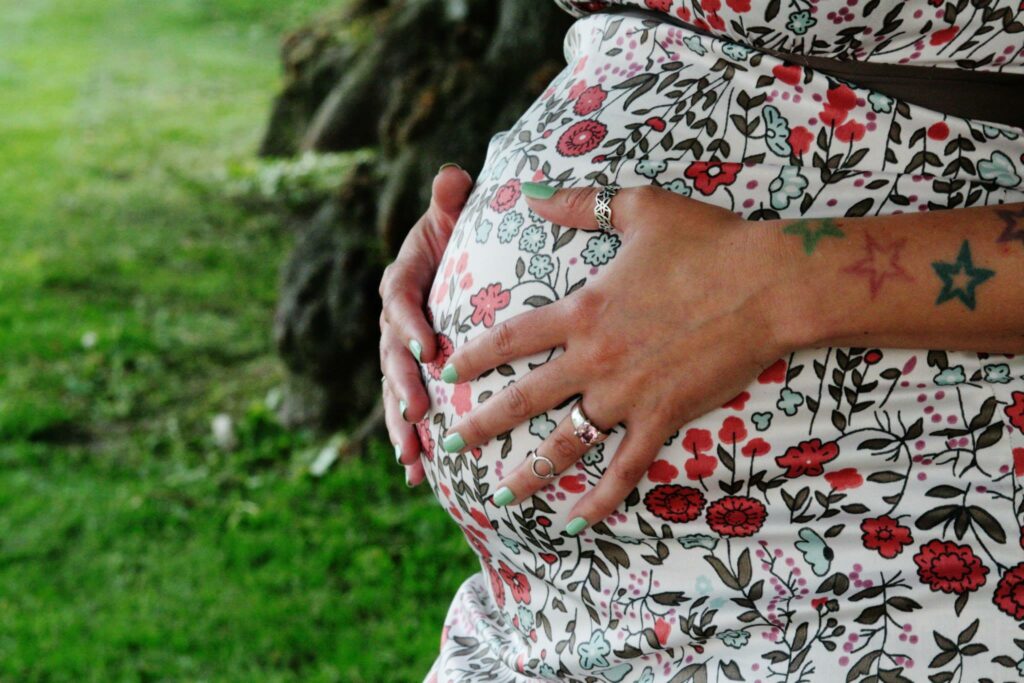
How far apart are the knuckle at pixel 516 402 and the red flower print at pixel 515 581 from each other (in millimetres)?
244

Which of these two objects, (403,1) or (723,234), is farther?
(403,1)

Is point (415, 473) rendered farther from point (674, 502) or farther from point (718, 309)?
point (718, 309)

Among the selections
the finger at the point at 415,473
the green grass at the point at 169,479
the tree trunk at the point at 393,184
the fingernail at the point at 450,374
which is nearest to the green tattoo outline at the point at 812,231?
the fingernail at the point at 450,374

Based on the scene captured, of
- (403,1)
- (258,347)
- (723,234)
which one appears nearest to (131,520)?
(258,347)

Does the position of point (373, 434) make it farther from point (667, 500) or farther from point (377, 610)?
point (667, 500)

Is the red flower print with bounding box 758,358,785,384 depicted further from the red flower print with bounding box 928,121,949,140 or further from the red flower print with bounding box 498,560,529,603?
the red flower print with bounding box 498,560,529,603

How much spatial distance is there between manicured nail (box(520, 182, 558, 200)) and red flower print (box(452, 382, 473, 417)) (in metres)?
0.26

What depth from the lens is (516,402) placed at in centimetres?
129

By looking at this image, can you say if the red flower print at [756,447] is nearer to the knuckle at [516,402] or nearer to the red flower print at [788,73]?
the knuckle at [516,402]

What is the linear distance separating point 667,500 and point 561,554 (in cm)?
17

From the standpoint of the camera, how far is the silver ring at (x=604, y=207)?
1.27 m

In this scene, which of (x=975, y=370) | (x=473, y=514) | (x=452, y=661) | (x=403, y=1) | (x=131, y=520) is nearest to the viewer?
(x=975, y=370)

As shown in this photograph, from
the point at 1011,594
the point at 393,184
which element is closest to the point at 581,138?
the point at 1011,594

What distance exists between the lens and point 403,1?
243 inches
